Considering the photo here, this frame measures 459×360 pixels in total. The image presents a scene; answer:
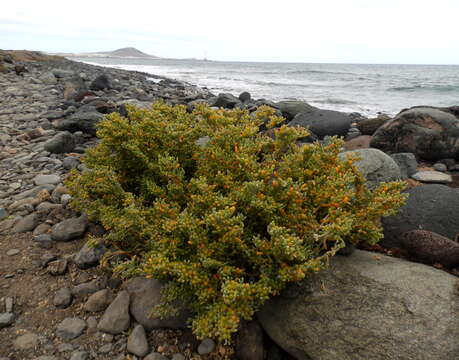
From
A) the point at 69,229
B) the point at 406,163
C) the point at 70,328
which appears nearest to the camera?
the point at 70,328

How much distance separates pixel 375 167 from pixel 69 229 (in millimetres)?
4000

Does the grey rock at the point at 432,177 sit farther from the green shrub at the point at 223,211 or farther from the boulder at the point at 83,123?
the boulder at the point at 83,123

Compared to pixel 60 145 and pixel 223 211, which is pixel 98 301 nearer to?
pixel 223 211

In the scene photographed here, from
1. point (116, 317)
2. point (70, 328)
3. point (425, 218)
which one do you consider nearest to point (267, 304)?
point (116, 317)

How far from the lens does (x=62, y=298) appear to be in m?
3.01

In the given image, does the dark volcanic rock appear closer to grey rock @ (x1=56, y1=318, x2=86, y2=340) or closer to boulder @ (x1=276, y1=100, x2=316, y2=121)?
grey rock @ (x1=56, y1=318, x2=86, y2=340)

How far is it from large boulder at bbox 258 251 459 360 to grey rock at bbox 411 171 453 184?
3.64 meters

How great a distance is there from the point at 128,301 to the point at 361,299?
6.32ft

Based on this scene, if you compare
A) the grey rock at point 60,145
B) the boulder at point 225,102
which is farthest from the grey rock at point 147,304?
the boulder at point 225,102

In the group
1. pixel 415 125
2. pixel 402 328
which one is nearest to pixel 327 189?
pixel 402 328

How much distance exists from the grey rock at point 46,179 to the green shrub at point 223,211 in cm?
151

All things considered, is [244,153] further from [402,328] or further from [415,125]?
[415,125]

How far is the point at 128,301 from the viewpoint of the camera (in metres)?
2.90

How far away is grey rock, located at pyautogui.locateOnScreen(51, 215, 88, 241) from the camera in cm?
380
